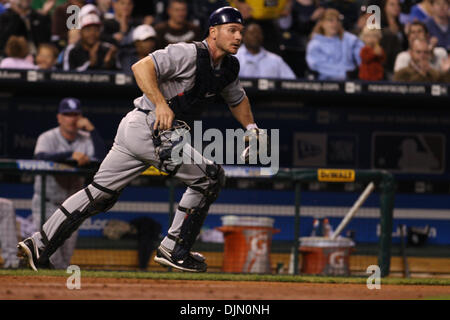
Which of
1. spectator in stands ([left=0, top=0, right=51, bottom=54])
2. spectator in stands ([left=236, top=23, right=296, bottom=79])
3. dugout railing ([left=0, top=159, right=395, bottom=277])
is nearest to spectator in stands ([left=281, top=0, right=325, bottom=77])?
spectator in stands ([left=236, top=23, right=296, bottom=79])

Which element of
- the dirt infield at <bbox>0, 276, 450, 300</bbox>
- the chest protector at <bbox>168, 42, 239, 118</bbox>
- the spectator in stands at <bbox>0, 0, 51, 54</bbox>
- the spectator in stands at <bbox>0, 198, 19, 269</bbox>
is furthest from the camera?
the spectator in stands at <bbox>0, 0, 51, 54</bbox>

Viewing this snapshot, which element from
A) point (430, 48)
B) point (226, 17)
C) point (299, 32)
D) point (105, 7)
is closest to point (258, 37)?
point (299, 32)

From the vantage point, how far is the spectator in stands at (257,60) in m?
10.1

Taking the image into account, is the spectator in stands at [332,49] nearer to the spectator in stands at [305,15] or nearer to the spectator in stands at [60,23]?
the spectator in stands at [305,15]

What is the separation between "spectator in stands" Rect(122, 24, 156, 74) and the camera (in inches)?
390

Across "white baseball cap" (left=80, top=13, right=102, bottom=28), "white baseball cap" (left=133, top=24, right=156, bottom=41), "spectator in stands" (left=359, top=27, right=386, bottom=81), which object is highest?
"white baseball cap" (left=80, top=13, right=102, bottom=28)

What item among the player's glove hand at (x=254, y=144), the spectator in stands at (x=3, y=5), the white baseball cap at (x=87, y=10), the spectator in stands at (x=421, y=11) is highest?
the spectator in stands at (x=421, y=11)

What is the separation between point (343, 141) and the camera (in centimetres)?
1041

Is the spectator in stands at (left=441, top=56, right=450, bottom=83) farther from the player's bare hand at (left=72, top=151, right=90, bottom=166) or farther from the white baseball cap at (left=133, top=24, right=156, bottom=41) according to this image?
the player's bare hand at (left=72, top=151, right=90, bottom=166)

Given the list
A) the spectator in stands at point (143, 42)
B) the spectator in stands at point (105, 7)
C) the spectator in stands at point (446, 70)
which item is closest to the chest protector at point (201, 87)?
the spectator in stands at point (143, 42)

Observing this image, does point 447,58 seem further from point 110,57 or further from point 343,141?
point 110,57

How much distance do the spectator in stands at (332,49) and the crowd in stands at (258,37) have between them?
0.01 metres

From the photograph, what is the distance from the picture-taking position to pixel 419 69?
10.2 metres
